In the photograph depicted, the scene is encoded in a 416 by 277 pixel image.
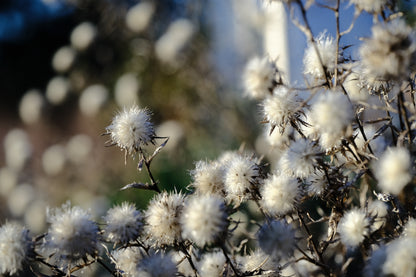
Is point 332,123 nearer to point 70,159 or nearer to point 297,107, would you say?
point 297,107

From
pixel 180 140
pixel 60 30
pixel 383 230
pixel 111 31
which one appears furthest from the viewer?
pixel 60 30

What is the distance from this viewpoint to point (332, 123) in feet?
1.54

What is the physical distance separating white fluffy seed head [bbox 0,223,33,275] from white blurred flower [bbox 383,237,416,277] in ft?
1.34

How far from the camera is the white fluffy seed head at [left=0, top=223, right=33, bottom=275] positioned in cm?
52

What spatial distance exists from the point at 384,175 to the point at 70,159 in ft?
5.17

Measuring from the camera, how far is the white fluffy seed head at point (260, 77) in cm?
60

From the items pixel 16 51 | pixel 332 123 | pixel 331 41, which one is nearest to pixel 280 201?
pixel 332 123

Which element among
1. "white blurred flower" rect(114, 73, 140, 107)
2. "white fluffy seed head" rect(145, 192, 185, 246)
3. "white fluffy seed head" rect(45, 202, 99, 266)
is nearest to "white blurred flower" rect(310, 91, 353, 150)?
"white fluffy seed head" rect(145, 192, 185, 246)

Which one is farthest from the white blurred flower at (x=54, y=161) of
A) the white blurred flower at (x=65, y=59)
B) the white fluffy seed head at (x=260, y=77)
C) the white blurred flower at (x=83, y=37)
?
the white fluffy seed head at (x=260, y=77)

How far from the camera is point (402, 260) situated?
412mm

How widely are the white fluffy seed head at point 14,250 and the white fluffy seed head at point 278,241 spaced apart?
285 mm

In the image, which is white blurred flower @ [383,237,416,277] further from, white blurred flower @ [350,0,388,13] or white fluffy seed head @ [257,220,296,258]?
white blurred flower @ [350,0,388,13]

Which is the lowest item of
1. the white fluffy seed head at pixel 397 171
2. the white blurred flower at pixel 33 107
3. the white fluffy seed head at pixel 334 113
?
the white fluffy seed head at pixel 397 171

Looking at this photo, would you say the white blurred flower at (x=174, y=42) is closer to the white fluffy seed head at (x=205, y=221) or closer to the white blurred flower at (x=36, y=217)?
the white blurred flower at (x=36, y=217)
